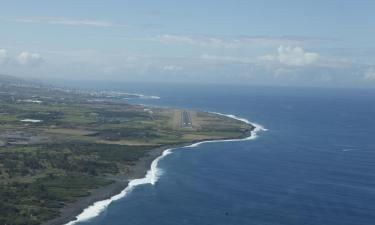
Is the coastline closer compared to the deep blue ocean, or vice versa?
the coastline

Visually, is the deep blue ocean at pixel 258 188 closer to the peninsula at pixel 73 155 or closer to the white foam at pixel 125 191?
the white foam at pixel 125 191

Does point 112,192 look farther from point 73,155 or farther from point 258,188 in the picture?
point 73,155

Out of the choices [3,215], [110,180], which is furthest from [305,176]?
[3,215]

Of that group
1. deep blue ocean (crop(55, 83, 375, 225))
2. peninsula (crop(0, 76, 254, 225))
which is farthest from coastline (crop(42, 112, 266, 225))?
deep blue ocean (crop(55, 83, 375, 225))

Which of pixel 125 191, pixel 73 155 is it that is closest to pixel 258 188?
pixel 125 191

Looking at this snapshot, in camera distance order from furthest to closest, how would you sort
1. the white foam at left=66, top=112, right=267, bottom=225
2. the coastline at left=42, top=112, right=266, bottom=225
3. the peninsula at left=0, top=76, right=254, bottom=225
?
the peninsula at left=0, top=76, right=254, bottom=225, the white foam at left=66, top=112, right=267, bottom=225, the coastline at left=42, top=112, right=266, bottom=225

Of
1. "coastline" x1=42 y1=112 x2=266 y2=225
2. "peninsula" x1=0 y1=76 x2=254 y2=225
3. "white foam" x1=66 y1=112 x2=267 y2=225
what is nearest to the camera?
"coastline" x1=42 y1=112 x2=266 y2=225

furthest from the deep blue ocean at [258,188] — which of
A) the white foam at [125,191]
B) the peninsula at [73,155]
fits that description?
the peninsula at [73,155]

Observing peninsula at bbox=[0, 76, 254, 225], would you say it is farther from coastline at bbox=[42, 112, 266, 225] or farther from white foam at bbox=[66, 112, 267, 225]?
white foam at bbox=[66, 112, 267, 225]

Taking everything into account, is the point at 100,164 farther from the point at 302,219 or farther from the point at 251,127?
the point at 251,127

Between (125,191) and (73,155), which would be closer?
(125,191)
